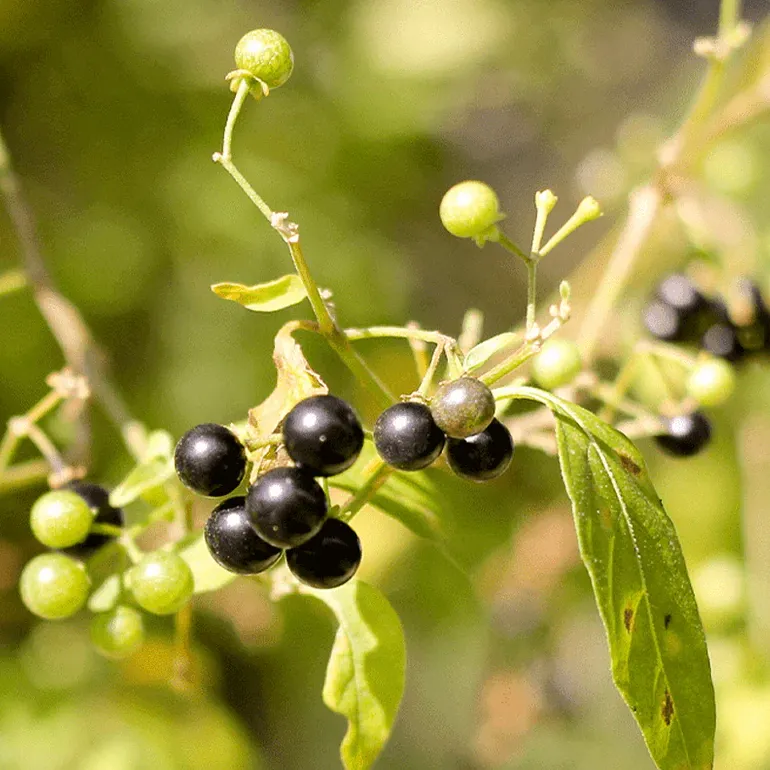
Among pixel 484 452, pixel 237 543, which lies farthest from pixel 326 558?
pixel 484 452

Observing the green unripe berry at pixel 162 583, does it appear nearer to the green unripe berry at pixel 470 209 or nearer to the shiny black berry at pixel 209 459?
the shiny black berry at pixel 209 459

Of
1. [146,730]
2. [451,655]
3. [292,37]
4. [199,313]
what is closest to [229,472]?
[146,730]

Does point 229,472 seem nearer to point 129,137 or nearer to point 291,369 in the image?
point 291,369

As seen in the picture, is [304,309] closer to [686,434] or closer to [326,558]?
[686,434]

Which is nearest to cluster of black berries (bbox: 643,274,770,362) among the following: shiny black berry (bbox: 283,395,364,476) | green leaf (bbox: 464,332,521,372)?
green leaf (bbox: 464,332,521,372)

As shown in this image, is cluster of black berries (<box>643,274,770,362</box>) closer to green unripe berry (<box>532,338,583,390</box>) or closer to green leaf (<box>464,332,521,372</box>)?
green unripe berry (<box>532,338,583,390</box>)

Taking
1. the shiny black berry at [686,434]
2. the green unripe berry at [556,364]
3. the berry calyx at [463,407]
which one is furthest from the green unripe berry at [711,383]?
the berry calyx at [463,407]

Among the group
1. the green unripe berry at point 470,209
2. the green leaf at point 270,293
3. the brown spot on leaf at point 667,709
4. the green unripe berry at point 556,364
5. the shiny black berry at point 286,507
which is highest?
the green unripe berry at point 470,209
